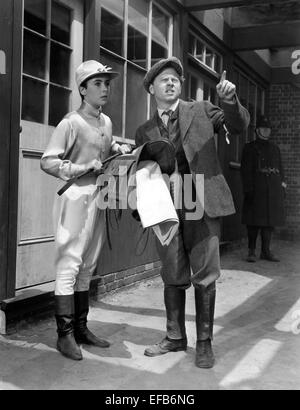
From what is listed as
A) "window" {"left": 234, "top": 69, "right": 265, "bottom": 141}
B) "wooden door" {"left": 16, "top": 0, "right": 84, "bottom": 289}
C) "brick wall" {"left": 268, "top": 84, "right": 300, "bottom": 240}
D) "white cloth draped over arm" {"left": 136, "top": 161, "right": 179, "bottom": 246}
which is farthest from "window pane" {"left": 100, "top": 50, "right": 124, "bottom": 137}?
"brick wall" {"left": 268, "top": 84, "right": 300, "bottom": 240}

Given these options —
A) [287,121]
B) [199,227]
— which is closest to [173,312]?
[199,227]

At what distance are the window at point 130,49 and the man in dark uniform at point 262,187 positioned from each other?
216 centimetres

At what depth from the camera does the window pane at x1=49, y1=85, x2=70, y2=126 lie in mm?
4406

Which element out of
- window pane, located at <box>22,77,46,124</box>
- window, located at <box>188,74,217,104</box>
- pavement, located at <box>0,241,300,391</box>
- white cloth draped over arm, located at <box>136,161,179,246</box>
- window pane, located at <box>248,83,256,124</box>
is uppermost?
window pane, located at <box>248,83,256,124</box>

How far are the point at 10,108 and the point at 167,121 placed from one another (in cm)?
117

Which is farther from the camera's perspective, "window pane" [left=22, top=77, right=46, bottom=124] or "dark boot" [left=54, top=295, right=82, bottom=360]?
"window pane" [left=22, top=77, right=46, bottom=124]

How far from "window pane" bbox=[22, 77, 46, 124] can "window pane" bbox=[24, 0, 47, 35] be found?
1.38 ft

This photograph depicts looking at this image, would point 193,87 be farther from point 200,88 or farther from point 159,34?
point 159,34

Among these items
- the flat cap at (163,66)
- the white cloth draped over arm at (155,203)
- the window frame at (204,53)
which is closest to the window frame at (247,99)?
the window frame at (204,53)

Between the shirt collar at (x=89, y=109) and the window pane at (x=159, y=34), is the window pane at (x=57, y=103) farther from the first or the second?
the window pane at (x=159, y=34)

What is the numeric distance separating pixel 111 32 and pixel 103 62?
363 millimetres

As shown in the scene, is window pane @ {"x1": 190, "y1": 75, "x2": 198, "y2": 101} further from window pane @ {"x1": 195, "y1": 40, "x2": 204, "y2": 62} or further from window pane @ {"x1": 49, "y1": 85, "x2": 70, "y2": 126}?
window pane @ {"x1": 49, "y1": 85, "x2": 70, "y2": 126}

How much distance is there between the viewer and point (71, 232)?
3.35 metres
